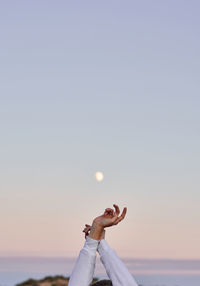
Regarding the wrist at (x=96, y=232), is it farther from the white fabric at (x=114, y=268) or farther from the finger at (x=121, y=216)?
the finger at (x=121, y=216)

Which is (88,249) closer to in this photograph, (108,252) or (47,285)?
(108,252)

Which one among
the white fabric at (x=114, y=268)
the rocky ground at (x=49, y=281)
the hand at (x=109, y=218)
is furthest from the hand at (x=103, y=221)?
the rocky ground at (x=49, y=281)

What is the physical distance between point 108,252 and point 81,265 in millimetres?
359

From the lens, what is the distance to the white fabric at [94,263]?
25.9 ft

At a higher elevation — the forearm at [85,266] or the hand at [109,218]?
the hand at [109,218]

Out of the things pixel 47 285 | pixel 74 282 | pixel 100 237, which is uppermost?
pixel 47 285

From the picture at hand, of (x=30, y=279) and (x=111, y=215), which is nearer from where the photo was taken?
(x=111, y=215)

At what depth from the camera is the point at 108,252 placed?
804cm

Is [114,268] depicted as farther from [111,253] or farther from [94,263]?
[94,263]

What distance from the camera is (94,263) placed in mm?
8156

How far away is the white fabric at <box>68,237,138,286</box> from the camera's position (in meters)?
7.90

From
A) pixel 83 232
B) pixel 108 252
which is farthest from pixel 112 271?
pixel 83 232

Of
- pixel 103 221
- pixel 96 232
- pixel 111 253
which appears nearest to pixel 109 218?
pixel 103 221

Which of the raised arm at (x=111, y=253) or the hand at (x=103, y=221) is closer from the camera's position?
the raised arm at (x=111, y=253)
